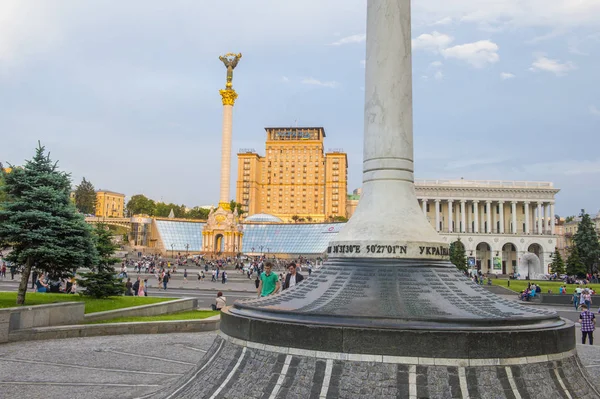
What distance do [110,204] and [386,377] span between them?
499ft

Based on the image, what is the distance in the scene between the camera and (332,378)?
198 inches

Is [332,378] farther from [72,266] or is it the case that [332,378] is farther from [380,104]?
[72,266]

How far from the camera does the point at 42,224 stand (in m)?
13.1

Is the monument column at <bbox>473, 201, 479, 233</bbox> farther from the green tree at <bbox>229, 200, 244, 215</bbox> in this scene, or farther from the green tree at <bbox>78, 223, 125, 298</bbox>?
the green tree at <bbox>78, 223, 125, 298</bbox>

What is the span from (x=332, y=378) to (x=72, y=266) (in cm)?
1074

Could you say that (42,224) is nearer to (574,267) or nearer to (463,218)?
(574,267)

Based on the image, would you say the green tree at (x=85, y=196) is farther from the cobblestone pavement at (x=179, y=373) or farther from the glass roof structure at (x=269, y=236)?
the cobblestone pavement at (x=179, y=373)

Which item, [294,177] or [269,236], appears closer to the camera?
[269,236]

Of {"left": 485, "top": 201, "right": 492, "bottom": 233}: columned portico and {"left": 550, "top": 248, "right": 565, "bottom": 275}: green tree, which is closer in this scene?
{"left": 550, "top": 248, "right": 565, "bottom": 275}: green tree

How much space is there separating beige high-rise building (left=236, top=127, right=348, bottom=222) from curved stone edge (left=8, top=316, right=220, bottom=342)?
122045 millimetres

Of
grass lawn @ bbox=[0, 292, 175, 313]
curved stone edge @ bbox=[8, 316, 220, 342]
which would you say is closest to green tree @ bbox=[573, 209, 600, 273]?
grass lawn @ bbox=[0, 292, 175, 313]

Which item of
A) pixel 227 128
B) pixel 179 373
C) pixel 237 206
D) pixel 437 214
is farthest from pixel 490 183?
pixel 179 373

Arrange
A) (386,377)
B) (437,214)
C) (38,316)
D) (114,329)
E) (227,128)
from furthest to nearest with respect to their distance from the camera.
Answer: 1. (437,214)
2. (227,128)
3. (114,329)
4. (38,316)
5. (386,377)

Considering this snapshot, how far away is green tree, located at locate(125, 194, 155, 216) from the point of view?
118750 mm
